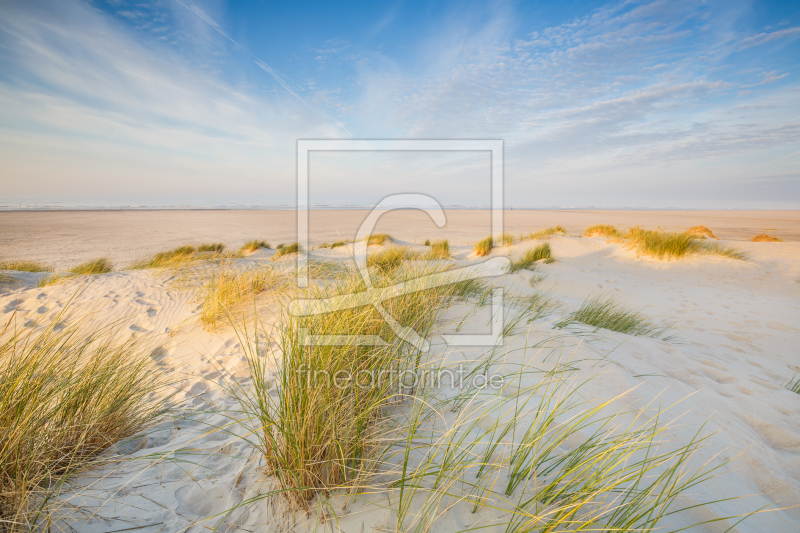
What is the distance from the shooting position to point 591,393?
2.19 metres

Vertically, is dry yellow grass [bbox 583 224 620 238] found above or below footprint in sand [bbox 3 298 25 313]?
above

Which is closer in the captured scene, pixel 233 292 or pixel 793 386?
pixel 793 386

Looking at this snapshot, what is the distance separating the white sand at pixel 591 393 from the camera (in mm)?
1378

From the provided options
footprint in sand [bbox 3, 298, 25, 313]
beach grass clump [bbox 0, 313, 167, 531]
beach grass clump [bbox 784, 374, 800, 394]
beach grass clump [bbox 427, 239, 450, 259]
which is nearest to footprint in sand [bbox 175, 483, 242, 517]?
beach grass clump [bbox 0, 313, 167, 531]

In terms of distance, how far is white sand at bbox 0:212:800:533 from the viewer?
4.52 feet

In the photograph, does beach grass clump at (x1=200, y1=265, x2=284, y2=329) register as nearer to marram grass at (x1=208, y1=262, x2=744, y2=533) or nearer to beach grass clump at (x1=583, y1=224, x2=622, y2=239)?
marram grass at (x1=208, y1=262, x2=744, y2=533)

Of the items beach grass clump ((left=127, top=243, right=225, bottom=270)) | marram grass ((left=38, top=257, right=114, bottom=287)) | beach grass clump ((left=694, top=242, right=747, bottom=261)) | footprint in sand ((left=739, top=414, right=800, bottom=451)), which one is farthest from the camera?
beach grass clump ((left=694, top=242, right=747, bottom=261))

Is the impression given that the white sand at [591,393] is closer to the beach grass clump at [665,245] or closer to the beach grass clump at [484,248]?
the beach grass clump at [665,245]

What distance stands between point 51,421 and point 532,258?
10.2 meters

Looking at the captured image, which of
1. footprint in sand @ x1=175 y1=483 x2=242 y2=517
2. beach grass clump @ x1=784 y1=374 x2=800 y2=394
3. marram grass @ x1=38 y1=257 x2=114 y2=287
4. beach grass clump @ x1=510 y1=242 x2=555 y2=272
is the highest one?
beach grass clump @ x1=510 y1=242 x2=555 y2=272

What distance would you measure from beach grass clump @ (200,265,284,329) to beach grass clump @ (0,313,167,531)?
1698 mm

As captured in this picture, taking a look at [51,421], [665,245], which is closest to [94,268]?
[51,421]

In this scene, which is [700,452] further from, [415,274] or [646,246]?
[646,246]

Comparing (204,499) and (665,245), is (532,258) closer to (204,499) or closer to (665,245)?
(665,245)
